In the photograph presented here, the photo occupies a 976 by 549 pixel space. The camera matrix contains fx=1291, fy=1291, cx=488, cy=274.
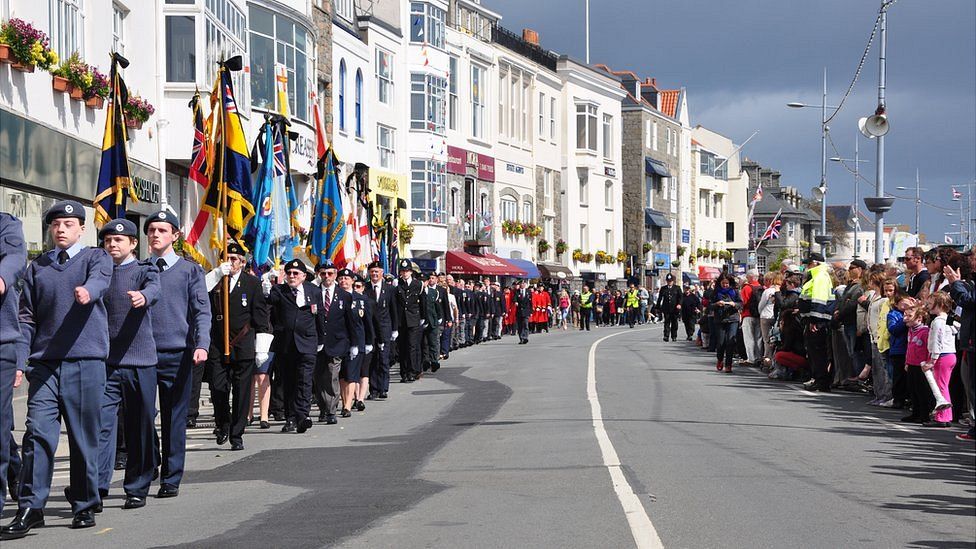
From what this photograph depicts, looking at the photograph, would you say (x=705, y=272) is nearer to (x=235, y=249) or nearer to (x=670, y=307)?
(x=670, y=307)

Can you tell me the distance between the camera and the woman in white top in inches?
953

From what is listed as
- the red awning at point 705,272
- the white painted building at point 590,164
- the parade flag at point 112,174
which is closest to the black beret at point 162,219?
the parade flag at point 112,174

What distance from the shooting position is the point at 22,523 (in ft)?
26.9

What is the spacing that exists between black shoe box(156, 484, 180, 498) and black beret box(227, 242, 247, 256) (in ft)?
17.6

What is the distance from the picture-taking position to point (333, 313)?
16.4 metres

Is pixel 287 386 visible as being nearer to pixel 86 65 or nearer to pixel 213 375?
pixel 213 375

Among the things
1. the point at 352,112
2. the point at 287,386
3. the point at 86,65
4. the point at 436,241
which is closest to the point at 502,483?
the point at 287,386

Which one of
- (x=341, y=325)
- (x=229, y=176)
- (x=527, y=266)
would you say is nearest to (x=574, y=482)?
(x=341, y=325)

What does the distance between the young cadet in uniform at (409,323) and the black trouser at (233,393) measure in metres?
8.65

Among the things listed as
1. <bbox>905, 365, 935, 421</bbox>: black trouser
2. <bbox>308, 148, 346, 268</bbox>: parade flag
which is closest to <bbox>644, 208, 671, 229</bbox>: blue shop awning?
<bbox>308, 148, 346, 268</bbox>: parade flag

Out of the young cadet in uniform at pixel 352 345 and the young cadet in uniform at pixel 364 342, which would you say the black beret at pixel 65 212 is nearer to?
the young cadet in uniform at pixel 352 345

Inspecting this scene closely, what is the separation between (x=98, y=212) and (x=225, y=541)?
282 inches

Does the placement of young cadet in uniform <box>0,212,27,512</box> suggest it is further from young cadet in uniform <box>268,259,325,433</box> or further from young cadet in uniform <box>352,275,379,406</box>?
young cadet in uniform <box>352,275,379,406</box>

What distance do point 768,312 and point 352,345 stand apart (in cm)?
1019
